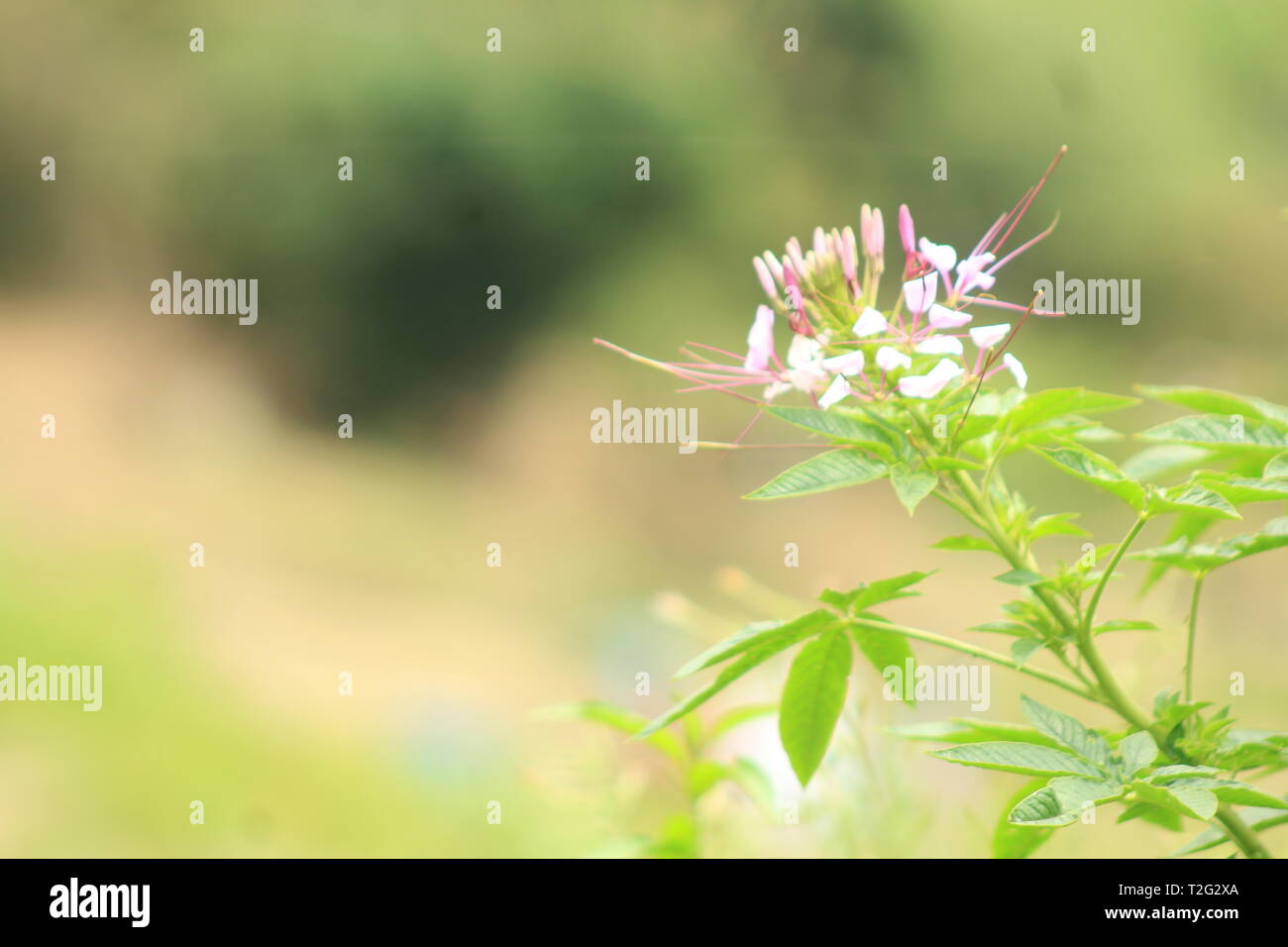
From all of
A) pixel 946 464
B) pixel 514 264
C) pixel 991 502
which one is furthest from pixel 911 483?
pixel 514 264

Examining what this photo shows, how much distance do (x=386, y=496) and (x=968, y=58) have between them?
317cm

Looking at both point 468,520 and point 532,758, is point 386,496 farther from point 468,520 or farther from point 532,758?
point 532,758

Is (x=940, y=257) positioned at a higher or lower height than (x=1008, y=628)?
higher

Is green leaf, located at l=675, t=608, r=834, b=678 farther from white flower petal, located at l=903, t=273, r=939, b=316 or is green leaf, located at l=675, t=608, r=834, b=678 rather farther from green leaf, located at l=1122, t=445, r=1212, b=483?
green leaf, located at l=1122, t=445, r=1212, b=483

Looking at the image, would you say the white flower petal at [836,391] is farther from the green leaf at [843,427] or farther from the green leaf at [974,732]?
the green leaf at [974,732]

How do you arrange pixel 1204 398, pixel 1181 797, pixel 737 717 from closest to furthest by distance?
pixel 1181 797 → pixel 1204 398 → pixel 737 717

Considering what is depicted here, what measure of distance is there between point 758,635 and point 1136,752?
18 centimetres

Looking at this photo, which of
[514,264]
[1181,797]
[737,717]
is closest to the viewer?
[1181,797]

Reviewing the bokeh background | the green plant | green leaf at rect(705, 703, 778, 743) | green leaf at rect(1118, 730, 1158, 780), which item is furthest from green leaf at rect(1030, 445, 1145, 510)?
the bokeh background

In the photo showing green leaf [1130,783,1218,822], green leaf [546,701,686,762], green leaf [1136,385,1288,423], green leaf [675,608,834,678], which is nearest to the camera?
green leaf [1130,783,1218,822]

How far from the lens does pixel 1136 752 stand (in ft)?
1.56

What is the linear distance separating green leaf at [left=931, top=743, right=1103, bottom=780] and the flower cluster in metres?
0.17

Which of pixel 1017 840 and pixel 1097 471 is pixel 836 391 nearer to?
pixel 1097 471

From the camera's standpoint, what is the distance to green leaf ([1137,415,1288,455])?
0.52 m
